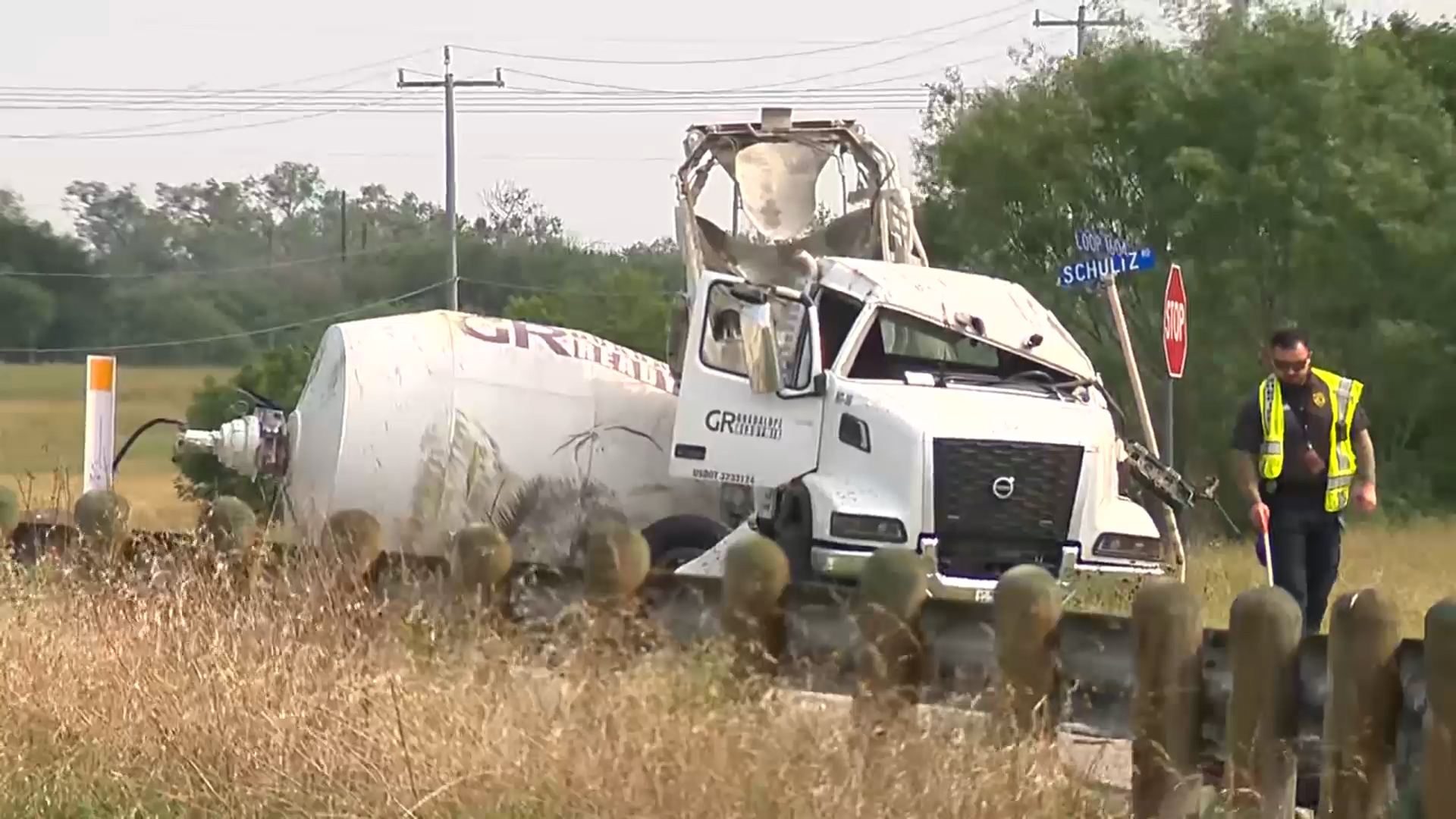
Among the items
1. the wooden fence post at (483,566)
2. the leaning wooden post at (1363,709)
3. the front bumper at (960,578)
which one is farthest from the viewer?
the front bumper at (960,578)

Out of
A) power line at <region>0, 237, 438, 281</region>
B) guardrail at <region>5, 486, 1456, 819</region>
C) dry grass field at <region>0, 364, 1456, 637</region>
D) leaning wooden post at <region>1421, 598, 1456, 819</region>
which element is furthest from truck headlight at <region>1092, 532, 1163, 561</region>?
power line at <region>0, 237, 438, 281</region>

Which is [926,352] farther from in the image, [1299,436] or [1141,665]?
[1141,665]

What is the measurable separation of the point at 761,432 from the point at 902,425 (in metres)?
1.37

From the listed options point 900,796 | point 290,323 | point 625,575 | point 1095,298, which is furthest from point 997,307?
point 290,323

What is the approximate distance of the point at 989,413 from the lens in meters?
11.4

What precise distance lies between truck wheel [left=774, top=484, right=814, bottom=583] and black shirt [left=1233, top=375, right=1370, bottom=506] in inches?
106

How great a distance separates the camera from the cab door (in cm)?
1215

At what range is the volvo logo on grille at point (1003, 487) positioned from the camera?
36.9 ft

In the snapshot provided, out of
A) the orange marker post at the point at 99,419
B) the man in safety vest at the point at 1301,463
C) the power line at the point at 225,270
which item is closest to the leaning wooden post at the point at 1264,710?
the man in safety vest at the point at 1301,463

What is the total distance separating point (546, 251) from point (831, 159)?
43.2 m

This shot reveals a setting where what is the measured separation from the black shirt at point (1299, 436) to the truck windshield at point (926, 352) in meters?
2.43

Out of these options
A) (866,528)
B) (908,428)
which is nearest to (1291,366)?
(908,428)

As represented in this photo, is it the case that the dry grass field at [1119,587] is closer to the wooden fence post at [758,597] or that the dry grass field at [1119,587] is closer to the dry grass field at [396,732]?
the dry grass field at [396,732]

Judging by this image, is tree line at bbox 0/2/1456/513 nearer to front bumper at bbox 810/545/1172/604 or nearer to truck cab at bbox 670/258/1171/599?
truck cab at bbox 670/258/1171/599
